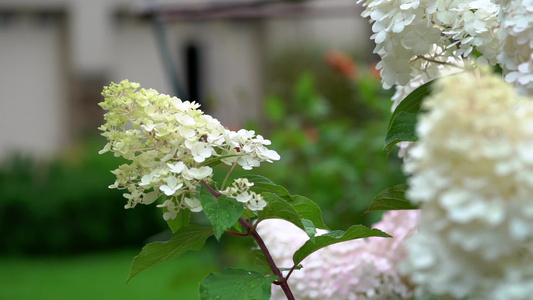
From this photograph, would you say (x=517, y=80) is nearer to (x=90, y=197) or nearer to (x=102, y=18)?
(x=90, y=197)

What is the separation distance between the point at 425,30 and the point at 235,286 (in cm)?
31

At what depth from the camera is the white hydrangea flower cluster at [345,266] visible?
94 cm

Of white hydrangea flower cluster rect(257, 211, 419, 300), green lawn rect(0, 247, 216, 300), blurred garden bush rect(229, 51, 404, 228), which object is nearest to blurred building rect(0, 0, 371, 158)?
green lawn rect(0, 247, 216, 300)

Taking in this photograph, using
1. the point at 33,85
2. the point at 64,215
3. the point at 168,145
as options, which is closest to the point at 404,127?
the point at 168,145

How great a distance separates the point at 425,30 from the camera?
779 millimetres

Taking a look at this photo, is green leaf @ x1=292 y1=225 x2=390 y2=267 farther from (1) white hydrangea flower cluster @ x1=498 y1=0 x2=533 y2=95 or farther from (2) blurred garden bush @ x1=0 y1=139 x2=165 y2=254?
(2) blurred garden bush @ x1=0 y1=139 x2=165 y2=254

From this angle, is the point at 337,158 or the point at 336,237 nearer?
the point at 336,237

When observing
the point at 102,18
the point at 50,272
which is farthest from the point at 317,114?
the point at 102,18

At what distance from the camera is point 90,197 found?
7117 mm

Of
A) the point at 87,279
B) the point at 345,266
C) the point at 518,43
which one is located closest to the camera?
the point at 518,43

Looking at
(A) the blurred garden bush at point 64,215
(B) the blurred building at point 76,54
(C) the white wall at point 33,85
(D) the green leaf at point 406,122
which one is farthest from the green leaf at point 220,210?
(C) the white wall at point 33,85

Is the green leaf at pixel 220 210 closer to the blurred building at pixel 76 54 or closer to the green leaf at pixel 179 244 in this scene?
the green leaf at pixel 179 244

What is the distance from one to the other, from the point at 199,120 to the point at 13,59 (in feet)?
34.1

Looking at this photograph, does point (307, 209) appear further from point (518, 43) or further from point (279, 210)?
point (518, 43)
